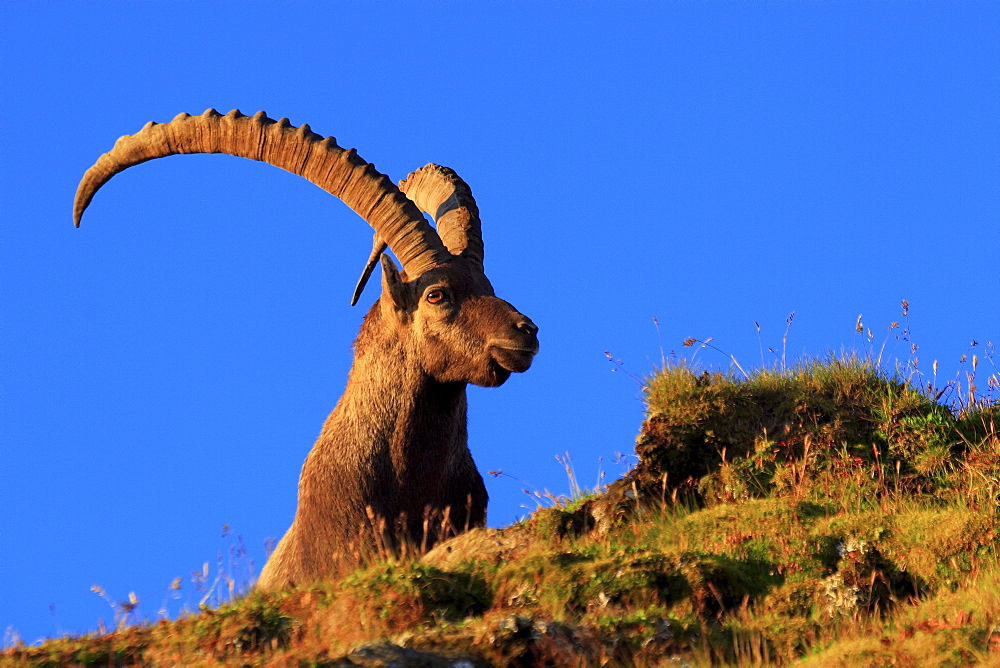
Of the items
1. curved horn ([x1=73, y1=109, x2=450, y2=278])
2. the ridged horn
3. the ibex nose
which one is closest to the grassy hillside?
the ibex nose

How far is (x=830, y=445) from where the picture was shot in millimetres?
11141

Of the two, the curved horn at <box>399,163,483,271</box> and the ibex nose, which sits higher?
the curved horn at <box>399,163,483,271</box>

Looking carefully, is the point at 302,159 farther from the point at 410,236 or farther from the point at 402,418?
the point at 402,418

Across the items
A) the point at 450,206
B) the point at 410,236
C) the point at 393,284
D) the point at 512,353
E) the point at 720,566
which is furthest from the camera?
the point at 450,206

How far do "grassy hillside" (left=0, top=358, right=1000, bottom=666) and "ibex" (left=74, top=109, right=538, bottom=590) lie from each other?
1.30 m

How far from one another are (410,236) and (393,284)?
0.65m

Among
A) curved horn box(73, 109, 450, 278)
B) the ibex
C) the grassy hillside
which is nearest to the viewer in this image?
the grassy hillside

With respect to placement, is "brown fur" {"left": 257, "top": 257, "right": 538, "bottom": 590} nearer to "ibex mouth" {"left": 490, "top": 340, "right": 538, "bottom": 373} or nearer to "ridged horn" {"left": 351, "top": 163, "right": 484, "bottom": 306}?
"ibex mouth" {"left": 490, "top": 340, "right": 538, "bottom": 373}

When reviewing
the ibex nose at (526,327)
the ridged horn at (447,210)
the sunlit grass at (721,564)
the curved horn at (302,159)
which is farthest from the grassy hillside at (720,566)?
the curved horn at (302,159)

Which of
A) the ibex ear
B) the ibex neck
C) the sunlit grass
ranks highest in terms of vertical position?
the ibex ear

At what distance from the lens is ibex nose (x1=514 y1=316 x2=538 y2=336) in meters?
10.4

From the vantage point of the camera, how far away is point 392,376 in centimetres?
1108

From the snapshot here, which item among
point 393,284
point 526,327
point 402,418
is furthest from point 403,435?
point 526,327

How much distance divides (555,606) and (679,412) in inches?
152
